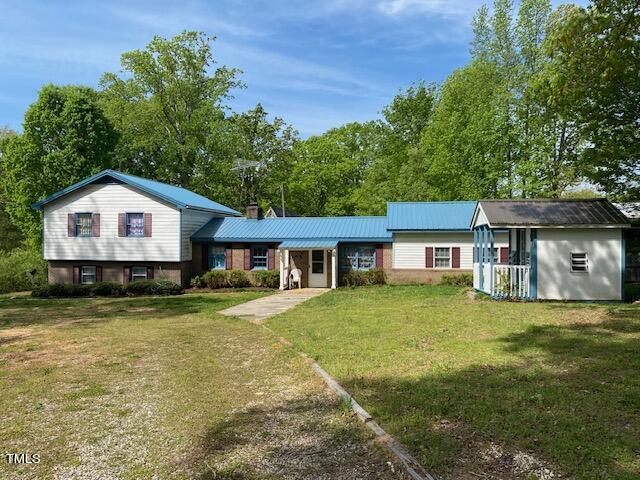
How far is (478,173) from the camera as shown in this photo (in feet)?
111

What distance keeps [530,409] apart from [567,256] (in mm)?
12992

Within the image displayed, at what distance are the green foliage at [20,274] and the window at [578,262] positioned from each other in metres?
28.1

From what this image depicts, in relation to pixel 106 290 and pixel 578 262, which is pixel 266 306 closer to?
pixel 106 290

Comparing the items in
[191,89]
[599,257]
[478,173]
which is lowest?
[599,257]

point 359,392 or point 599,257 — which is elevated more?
point 599,257

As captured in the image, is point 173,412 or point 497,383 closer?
point 173,412

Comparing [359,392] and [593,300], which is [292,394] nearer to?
[359,392]

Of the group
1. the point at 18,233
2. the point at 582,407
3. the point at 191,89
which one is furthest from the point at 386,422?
the point at 18,233

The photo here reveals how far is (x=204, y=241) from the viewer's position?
26.4 m

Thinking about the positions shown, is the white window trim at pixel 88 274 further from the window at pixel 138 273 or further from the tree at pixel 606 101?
the tree at pixel 606 101

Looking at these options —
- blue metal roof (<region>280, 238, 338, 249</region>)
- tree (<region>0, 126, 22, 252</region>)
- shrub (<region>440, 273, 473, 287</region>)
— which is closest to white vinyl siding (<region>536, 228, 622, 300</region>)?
shrub (<region>440, 273, 473, 287</region>)

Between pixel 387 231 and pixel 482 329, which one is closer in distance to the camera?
pixel 482 329

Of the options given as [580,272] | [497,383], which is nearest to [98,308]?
[497,383]

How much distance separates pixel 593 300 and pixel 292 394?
14.3 meters
